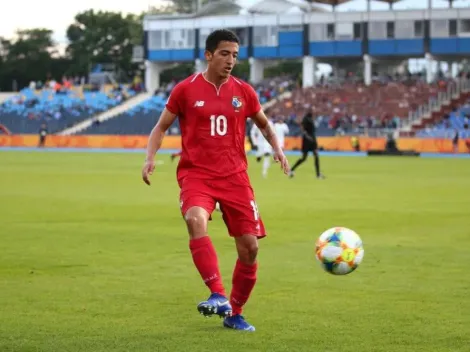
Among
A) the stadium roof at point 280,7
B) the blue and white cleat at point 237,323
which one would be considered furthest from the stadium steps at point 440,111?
the blue and white cleat at point 237,323

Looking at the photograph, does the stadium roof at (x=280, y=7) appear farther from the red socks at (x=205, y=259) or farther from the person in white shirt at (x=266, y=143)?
the red socks at (x=205, y=259)

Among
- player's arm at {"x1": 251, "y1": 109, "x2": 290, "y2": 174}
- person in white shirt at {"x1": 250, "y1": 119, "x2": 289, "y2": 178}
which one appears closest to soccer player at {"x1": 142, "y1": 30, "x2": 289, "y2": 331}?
player's arm at {"x1": 251, "y1": 109, "x2": 290, "y2": 174}

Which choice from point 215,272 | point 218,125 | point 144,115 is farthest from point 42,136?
point 215,272

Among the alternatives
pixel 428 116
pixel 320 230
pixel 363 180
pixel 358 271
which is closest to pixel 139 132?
pixel 428 116

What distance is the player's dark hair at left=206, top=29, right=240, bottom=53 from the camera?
28.8ft

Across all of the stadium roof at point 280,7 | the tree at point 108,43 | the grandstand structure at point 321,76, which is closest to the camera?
the grandstand structure at point 321,76

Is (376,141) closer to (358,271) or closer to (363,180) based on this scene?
(363,180)

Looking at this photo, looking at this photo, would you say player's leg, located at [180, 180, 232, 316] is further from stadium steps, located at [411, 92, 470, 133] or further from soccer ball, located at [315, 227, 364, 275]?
stadium steps, located at [411, 92, 470, 133]

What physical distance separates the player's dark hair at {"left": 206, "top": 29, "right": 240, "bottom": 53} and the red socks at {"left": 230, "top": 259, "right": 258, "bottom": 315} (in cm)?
177

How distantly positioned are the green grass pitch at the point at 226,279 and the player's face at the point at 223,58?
2.11 metres

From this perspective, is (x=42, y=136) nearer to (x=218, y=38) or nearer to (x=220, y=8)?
(x=220, y=8)

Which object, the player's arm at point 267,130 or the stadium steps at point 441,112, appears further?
the stadium steps at point 441,112

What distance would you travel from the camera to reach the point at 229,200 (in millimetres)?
8797

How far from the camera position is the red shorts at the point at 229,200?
8758 mm
